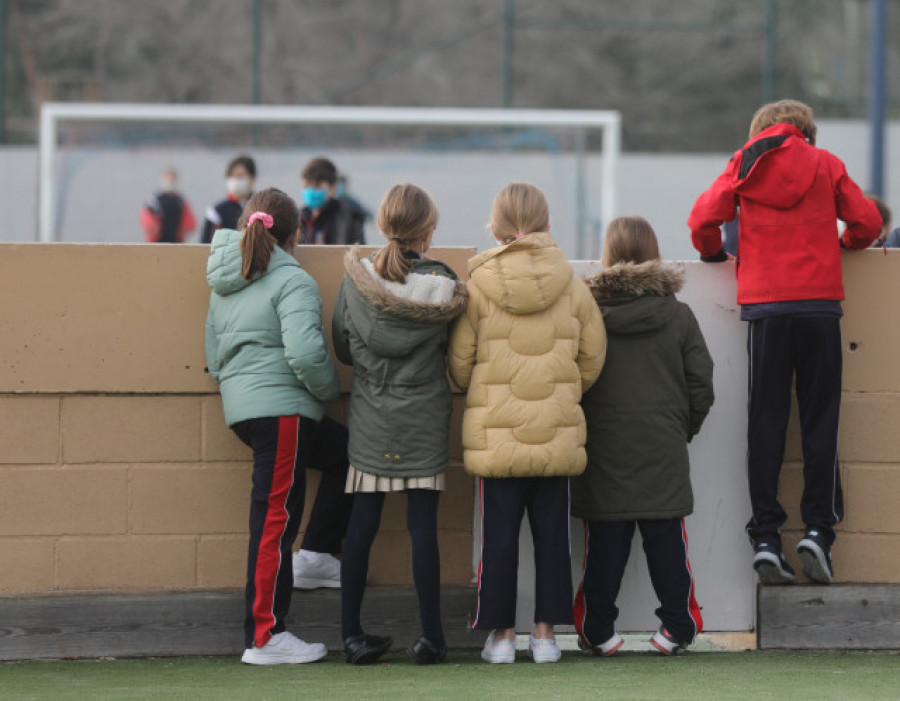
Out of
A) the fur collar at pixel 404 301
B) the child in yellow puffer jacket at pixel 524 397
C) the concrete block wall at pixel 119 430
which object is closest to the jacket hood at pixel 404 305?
the fur collar at pixel 404 301

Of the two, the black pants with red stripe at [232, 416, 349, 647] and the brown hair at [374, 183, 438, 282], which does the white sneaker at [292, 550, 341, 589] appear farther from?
the brown hair at [374, 183, 438, 282]

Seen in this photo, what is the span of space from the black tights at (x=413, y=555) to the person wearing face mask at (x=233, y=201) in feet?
10.4

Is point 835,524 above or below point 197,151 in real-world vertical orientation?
below

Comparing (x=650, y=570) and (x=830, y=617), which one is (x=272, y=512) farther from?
(x=830, y=617)

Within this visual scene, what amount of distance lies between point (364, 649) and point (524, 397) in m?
1.08

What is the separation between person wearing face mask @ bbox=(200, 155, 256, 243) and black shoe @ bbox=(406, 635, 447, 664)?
11.3ft

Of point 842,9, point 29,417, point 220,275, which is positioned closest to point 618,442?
point 220,275

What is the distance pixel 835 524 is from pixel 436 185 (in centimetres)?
821

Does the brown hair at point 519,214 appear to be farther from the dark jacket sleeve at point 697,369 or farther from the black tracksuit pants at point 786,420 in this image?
the black tracksuit pants at point 786,420

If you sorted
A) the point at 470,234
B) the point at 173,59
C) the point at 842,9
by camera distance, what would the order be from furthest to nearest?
1. the point at 842,9
2. the point at 173,59
3. the point at 470,234

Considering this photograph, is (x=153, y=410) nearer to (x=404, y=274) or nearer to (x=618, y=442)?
(x=404, y=274)

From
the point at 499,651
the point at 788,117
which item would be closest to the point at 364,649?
the point at 499,651

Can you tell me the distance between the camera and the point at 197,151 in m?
13.0

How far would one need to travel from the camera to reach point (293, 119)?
12.8m
